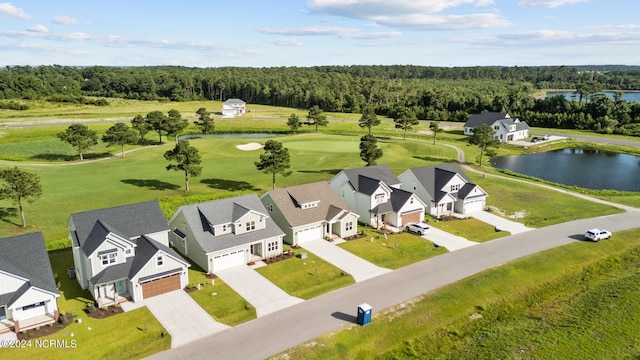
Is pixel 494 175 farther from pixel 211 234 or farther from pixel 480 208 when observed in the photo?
pixel 211 234

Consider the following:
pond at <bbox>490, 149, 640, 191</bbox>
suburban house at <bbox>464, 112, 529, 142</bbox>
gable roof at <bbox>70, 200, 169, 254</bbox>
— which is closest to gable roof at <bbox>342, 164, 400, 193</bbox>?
gable roof at <bbox>70, 200, 169, 254</bbox>

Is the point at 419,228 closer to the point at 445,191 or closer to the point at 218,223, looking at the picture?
the point at 445,191

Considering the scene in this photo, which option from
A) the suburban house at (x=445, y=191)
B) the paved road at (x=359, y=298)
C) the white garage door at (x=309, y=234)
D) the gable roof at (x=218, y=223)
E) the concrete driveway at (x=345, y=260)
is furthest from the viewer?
the suburban house at (x=445, y=191)

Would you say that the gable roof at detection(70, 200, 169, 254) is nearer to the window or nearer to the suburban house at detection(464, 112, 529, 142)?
the window

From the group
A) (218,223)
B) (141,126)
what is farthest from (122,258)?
(141,126)

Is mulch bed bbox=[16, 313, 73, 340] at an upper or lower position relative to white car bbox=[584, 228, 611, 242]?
lower

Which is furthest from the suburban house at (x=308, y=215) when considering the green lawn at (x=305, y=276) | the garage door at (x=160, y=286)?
the garage door at (x=160, y=286)

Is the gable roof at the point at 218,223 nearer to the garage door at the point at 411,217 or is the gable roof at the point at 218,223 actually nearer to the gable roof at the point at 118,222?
the gable roof at the point at 118,222
